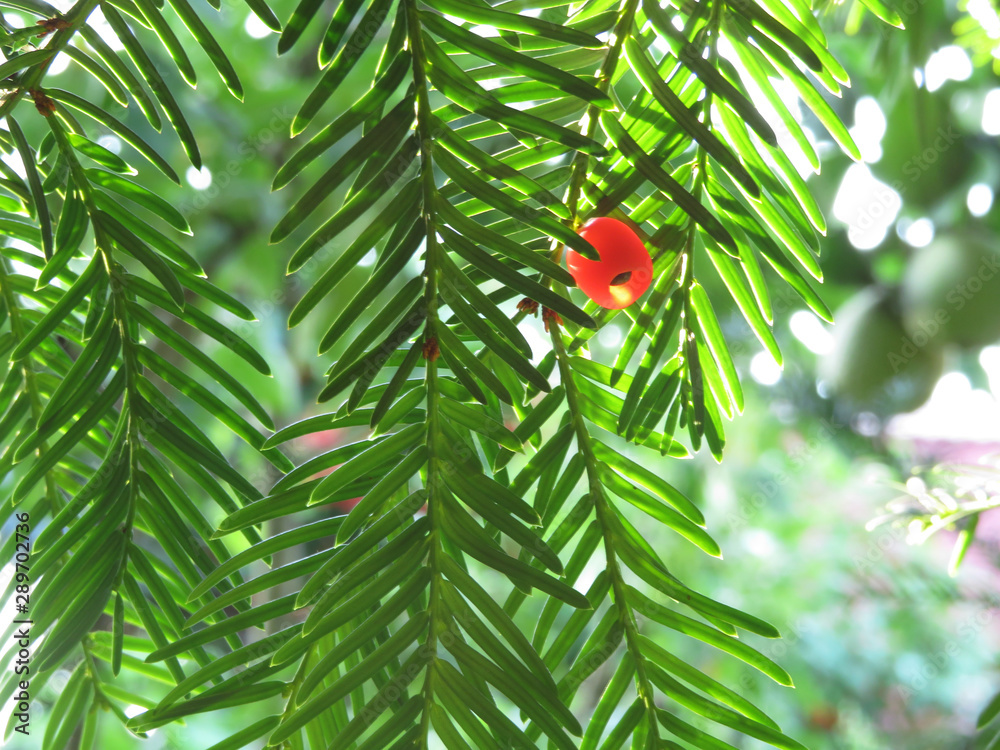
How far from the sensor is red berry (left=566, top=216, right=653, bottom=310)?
175mm

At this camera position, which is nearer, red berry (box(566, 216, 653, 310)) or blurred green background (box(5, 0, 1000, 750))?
red berry (box(566, 216, 653, 310))

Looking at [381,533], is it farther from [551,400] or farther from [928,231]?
[928,231]

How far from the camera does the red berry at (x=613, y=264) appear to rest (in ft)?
0.58

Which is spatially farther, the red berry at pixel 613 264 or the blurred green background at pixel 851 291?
the blurred green background at pixel 851 291

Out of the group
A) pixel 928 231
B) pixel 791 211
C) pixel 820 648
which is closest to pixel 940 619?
pixel 820 648

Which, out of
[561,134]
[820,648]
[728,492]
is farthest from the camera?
[820,648]

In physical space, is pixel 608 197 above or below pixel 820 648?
above

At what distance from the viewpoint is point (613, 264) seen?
176mm

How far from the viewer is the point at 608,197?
0.17 m

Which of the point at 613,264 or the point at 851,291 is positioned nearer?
the point at 613,264

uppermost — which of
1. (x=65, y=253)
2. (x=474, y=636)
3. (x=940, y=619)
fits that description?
(x=65, y=253)

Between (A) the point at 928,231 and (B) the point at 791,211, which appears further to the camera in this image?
(A) the point at 928,231

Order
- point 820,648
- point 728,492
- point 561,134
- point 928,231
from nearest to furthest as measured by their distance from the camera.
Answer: point 561,134
point 928,231
point 728,492
point 820,648

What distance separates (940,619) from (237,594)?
1.80m
